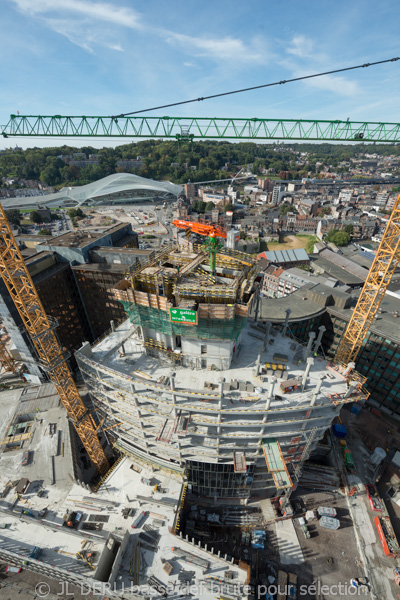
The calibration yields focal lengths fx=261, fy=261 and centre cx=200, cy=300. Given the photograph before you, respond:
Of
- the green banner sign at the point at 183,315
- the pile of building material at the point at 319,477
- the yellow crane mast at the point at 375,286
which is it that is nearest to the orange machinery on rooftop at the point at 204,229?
the green banner sign at the point at 183,315

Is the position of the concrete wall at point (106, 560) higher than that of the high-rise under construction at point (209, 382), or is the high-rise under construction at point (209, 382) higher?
the high-rise under construction at point (209, 382)

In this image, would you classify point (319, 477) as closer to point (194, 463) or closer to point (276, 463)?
point (276, 463)

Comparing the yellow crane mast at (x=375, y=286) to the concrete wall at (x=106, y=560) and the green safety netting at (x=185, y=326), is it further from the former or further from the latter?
the concrete wall at (x=106, y=560)

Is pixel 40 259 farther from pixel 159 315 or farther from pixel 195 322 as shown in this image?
pixel 195 322

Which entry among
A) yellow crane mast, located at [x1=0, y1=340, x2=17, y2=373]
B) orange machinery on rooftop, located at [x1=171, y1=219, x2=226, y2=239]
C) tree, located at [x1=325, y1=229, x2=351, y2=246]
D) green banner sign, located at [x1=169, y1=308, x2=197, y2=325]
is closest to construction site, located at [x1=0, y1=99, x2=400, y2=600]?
green banner sign, located at [x1=169, y1=308, x2=197, y2=325]

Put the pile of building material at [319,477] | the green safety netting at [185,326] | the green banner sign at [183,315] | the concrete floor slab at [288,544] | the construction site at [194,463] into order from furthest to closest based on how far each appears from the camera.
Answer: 1. the pile of building material at [319,477]
2. the concrete floor slab at [288,544]
3. the green safety netting at [185,326]
4. the construction site at [194,463]
5. the green banner sign at [183,315]

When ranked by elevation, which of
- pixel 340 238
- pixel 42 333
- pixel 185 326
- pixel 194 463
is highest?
pixel 185 326

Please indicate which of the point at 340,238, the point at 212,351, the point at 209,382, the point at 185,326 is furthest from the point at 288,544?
the point at 340,238
